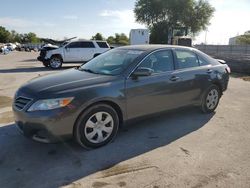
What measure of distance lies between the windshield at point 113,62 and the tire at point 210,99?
1950 mm

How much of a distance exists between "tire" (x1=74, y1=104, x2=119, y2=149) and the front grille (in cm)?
79

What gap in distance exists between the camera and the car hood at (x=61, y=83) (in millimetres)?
4074

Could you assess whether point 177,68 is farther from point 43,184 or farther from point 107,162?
point 43,184

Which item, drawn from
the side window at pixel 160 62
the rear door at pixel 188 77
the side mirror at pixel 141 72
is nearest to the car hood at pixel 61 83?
the side mirror at pixel 141 72

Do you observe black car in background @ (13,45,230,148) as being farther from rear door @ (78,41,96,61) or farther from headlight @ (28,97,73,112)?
rear door @ (78,41,96,61)

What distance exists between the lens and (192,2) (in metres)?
48.8

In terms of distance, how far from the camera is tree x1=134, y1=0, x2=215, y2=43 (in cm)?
4872

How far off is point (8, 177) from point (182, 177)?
7.03 feet

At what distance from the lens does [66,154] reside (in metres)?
4.16

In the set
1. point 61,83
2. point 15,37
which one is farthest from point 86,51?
point 15,37

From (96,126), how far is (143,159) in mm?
861

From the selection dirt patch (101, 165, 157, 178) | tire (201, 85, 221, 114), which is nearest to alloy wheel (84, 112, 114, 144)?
dirt patch (101, 165, 157, 178)

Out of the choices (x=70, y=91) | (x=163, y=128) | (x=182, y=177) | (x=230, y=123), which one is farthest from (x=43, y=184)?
(x=230, y=123)

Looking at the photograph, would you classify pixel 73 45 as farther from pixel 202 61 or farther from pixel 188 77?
pixel 188 77
